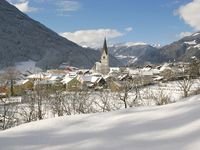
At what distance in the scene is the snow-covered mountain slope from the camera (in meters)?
4.88

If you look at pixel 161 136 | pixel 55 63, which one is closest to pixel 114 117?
pixel 161 136

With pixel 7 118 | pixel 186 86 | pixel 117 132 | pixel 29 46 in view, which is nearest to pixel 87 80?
pixel 186 86

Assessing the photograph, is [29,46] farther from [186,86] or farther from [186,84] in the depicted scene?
[186,86]

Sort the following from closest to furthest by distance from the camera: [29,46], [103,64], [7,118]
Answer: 1. [7,118]
2. [103,64]
3. [29,46]

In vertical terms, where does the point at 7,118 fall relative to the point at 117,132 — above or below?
below

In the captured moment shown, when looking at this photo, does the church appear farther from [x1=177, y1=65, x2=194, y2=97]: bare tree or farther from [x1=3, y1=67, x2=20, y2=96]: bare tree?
[x1=177, y1=65, x2=194, y2=97]: bare tree

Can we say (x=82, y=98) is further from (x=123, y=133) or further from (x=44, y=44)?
(x=44, y=44)

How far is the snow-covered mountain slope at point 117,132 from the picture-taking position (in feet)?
16.0

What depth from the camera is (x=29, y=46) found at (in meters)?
182

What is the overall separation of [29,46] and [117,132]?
180 meters

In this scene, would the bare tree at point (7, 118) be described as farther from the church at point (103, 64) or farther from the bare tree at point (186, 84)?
the church at point (103, 64)

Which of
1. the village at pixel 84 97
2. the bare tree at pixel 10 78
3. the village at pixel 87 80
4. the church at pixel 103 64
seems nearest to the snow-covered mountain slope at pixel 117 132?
the village at pixel 84 97

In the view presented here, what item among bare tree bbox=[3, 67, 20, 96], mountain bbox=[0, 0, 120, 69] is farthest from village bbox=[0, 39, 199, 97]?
mountain bbox=[0, 0, 120, 69]

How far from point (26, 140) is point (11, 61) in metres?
162
